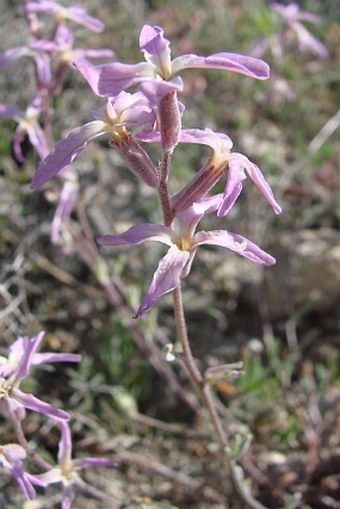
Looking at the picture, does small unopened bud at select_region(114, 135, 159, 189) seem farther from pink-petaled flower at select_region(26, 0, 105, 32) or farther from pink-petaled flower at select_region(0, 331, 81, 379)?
pink-petaled flower at select_region(26, 0, 105, 32)

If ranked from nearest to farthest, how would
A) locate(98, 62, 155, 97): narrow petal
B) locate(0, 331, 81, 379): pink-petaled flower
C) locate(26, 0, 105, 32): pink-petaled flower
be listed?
locate(98, 62, 155, 97): narrow petal → locate(0, 331, 81, 379): pink-petaled flower → locate(26, 0, 105, 32): pink-petaled flower

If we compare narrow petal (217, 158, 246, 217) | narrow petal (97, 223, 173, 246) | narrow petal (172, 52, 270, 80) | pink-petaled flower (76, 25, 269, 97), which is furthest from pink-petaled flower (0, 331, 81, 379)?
narrow petal (172, 52, 270, 80)

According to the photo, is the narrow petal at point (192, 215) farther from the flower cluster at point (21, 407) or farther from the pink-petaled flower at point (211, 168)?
the flower cluster at point (21, 407)

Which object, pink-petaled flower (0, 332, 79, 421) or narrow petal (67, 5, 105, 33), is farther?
narrow petal (67, 5, 105, 33)

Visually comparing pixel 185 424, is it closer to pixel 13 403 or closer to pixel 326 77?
pixel 13 403

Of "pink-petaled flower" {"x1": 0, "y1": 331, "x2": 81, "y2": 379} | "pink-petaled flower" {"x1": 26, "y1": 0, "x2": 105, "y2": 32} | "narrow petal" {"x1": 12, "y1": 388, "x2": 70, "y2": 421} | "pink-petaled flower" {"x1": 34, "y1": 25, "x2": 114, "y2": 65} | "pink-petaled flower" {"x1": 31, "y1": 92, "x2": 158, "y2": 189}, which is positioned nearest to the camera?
"pink-petaled flower" {"x1": 31, "y1": 92, "x2": 158, "y2": 189}

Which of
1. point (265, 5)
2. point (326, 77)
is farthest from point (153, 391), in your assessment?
point (265, 5)

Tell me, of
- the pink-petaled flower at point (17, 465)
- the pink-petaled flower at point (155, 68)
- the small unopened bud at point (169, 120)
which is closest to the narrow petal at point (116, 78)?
the pink-petaled flower at point (155, 68)
